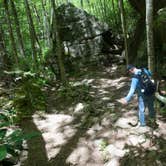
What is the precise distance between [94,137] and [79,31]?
30.1ft

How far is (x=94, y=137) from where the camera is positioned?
6953mm

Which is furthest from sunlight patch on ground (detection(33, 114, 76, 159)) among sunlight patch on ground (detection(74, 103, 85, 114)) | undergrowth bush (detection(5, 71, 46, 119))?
undergrowth bush (detection(5, 71, 46, 119))

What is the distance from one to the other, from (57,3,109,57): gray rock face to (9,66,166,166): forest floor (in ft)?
17.6

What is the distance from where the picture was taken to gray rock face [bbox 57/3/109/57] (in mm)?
14641

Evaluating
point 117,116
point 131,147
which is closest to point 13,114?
point 117,116

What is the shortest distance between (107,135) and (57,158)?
1.39 m

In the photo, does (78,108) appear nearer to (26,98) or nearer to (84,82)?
(26,98)

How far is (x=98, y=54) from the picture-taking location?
47.8 ft

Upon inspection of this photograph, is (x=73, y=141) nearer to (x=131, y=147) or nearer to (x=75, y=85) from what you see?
(x=131, y=147)

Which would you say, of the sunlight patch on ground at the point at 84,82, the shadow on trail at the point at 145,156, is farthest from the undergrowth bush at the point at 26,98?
the shadow on trail at the point at 145,156

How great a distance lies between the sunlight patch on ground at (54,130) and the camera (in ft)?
22.7

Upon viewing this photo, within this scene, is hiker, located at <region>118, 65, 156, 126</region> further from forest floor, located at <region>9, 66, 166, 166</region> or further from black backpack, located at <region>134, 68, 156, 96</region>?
forest floor, located at <region>9, 66, 166, 166</region>

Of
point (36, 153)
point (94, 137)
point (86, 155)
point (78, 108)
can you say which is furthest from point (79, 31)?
point (86, 155)

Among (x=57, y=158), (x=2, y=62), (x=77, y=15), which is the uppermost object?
(x=77, y=15)
